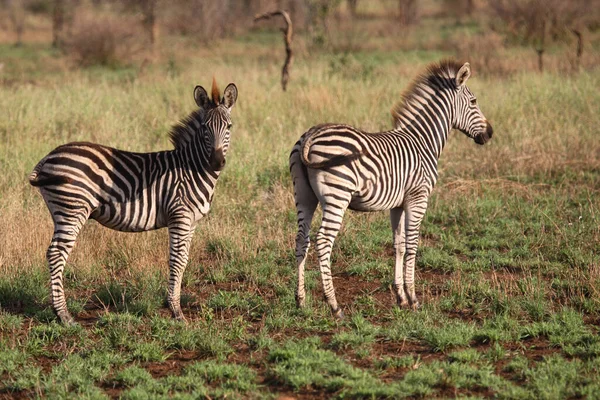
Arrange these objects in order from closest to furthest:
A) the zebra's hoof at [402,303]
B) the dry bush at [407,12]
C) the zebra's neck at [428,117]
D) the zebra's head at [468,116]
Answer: the zebra's hoof at [402,303] → the zebra's neck at [428,117] → the zebra's head at [468,116] → the dry bush at [407,12]

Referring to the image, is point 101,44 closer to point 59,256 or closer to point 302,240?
point 59,256

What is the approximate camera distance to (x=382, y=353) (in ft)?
19.9

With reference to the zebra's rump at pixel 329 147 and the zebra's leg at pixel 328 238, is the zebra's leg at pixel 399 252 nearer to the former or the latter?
the zebra's leg at pixel 328 238

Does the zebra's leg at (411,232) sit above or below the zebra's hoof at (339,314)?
above

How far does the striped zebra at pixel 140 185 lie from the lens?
6.53m

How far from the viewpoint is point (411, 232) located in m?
7.18

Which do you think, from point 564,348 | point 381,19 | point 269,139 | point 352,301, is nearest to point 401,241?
point 352,301

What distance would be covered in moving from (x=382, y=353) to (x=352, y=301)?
54.5 inches

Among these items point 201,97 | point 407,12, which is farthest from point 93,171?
point 407,12

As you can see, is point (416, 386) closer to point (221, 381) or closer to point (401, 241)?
point (221, 381)

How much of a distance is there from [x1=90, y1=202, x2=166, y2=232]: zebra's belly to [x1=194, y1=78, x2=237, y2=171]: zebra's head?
729mm

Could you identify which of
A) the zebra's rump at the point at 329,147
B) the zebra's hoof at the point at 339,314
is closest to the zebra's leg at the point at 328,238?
the zebra's hoof at the point at 339,314

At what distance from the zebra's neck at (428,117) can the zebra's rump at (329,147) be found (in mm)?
946

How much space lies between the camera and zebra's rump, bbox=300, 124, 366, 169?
6562 mm
